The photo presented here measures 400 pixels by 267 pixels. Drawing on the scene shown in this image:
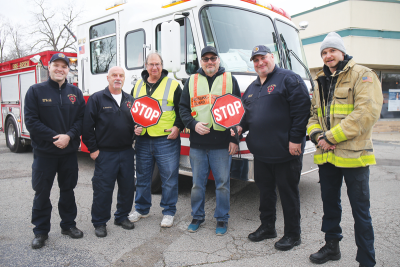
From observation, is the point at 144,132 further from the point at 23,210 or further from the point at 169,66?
the point at 23,210

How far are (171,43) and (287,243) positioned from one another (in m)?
2.56

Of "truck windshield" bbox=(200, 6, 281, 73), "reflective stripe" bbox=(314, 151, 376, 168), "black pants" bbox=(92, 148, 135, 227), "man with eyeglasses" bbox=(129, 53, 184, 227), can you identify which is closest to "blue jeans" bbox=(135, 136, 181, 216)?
"man with eyeglasses" bbox=(129, 53, 184, 227)

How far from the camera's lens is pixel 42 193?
320cm

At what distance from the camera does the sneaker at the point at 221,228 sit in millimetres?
3462

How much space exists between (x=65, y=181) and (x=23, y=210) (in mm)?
1431

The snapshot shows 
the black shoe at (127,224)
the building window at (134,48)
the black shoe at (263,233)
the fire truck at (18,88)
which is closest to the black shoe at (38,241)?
the black shoe at (127,224)

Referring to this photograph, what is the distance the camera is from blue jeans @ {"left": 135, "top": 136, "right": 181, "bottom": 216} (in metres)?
3.69

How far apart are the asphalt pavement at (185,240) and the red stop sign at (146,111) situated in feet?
4.20

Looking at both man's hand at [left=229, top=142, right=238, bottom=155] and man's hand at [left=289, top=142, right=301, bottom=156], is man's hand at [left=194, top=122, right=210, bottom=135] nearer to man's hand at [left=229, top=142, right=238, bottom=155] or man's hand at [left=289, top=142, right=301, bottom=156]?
man's hand at [left=229, top=142, right=238, bottom=155]

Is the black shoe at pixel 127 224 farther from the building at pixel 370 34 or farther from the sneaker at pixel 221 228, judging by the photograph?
the building at pixel 370 34

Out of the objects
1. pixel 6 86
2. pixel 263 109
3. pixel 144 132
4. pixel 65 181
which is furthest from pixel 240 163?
pixel 6 86

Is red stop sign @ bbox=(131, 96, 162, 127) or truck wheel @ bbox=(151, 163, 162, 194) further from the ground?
red stop sign @ bbox=(131, 96, 162, 127)

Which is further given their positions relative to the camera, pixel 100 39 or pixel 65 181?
pixel 100 39

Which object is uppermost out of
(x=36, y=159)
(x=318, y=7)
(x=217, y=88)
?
(x=318, y=7)
